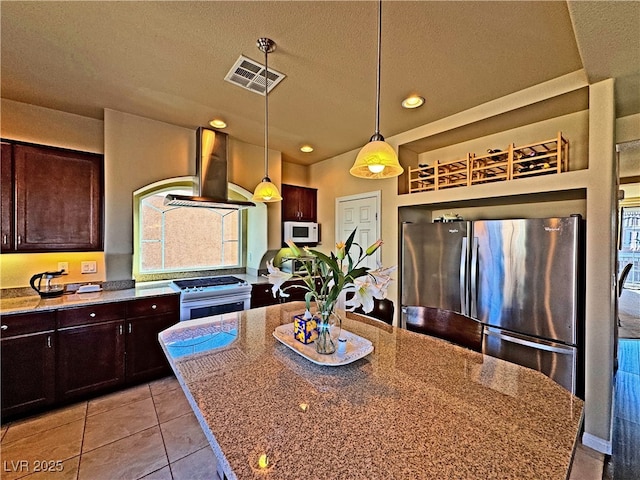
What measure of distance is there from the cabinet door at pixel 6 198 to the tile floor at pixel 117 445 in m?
1.46

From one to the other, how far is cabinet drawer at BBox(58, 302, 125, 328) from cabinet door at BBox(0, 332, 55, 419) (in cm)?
14

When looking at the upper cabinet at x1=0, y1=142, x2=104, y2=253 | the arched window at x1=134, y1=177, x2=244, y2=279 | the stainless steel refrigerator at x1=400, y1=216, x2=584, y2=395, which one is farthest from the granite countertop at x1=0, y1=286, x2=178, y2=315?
the stainless steel refrigerator at x1=400, y1=216, x2=584, y2=395

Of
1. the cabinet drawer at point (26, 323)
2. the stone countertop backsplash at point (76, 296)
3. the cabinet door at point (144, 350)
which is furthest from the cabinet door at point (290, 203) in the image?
the cabinet drawer at point (26, 323)

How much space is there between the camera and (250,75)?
2.10 metres

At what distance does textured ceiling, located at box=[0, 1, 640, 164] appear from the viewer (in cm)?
150

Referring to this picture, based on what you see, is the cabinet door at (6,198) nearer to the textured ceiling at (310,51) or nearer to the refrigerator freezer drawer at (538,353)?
the textured ceiling at (310,51)

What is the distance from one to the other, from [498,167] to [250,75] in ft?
7.55

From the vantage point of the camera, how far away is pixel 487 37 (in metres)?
1.68

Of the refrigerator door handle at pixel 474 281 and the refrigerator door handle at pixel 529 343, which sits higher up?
the refrigerator door handle at pixel 474 281

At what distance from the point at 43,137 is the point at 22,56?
3.32 ft

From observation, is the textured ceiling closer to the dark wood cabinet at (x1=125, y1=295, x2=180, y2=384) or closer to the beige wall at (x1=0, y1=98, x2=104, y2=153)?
the beige wall at (x1=0, y1=98, x2=104, y2=153)

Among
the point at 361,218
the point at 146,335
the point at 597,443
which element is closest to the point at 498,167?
the point at 361,218

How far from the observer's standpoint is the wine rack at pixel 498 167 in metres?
2.23

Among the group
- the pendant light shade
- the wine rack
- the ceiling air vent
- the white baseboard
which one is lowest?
the white baseboard
